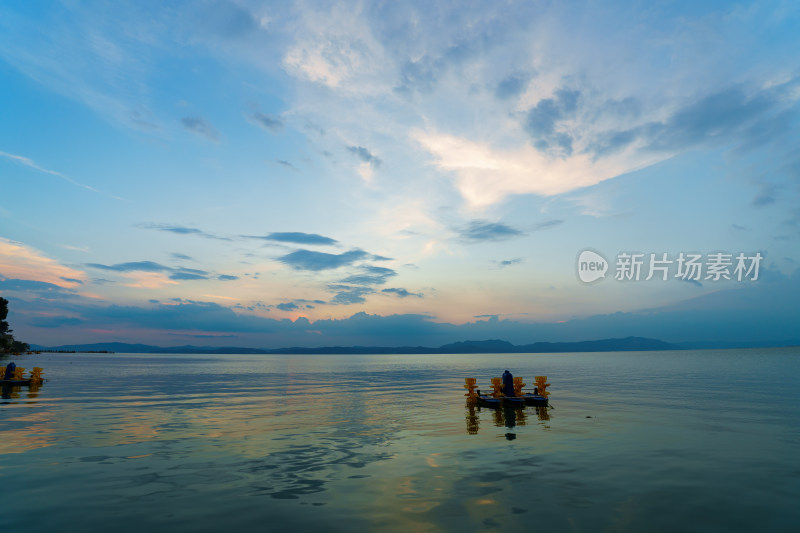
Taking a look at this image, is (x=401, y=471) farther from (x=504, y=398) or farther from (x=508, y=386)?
(x=508, y=386)

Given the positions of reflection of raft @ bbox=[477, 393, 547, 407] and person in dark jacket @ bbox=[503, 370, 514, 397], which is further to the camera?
person in dark jacket @ bbox=[503, 370, 514, 397]

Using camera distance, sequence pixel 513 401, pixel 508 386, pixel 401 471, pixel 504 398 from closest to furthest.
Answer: pixel 401 471 < pixel 513 401 < pixel 504 398 < pixel 508 386

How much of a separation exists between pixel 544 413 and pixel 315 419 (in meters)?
18.1

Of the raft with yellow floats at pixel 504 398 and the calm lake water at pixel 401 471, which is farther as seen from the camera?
the raft with yellow floats at pixel 504 398

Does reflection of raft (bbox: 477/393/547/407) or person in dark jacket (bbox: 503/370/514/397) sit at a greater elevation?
person in dark jacket (bbox: 503/370/514/397)

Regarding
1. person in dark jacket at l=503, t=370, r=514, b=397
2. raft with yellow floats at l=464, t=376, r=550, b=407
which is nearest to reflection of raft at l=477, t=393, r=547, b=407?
raft with yellow floats at l=464, t=376, r=550, b=407

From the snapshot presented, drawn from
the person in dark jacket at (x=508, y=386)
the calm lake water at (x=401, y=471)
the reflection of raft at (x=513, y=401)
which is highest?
the person in dark jacket at (x=508, y=386)

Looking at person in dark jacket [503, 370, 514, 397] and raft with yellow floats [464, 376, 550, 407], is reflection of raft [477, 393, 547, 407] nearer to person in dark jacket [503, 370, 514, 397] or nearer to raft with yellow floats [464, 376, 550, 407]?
raft with yellow floats [464, 376, 550, 407]

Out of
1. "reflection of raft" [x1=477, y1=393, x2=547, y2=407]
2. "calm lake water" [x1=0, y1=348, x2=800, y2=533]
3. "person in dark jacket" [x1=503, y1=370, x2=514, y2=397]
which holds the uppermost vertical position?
"person in dark jacket" [x1=503, y1=370, x2=514, y2=397]

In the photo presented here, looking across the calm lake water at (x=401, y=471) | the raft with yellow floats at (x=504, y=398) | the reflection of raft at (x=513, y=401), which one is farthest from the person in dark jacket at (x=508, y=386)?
the calm lake water at (x=401, y=471)

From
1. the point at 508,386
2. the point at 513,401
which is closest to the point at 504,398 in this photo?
the point at 513,401

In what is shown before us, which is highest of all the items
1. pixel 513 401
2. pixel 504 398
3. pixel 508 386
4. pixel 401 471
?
pixel 508 386

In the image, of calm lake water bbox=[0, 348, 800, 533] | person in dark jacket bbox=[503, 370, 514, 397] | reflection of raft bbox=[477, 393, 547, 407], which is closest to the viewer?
calm lake water bbox=[0, 348, 800, 533]

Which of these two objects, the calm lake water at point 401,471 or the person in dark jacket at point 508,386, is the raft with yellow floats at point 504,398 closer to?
the person in dark jacket at point 508,386
